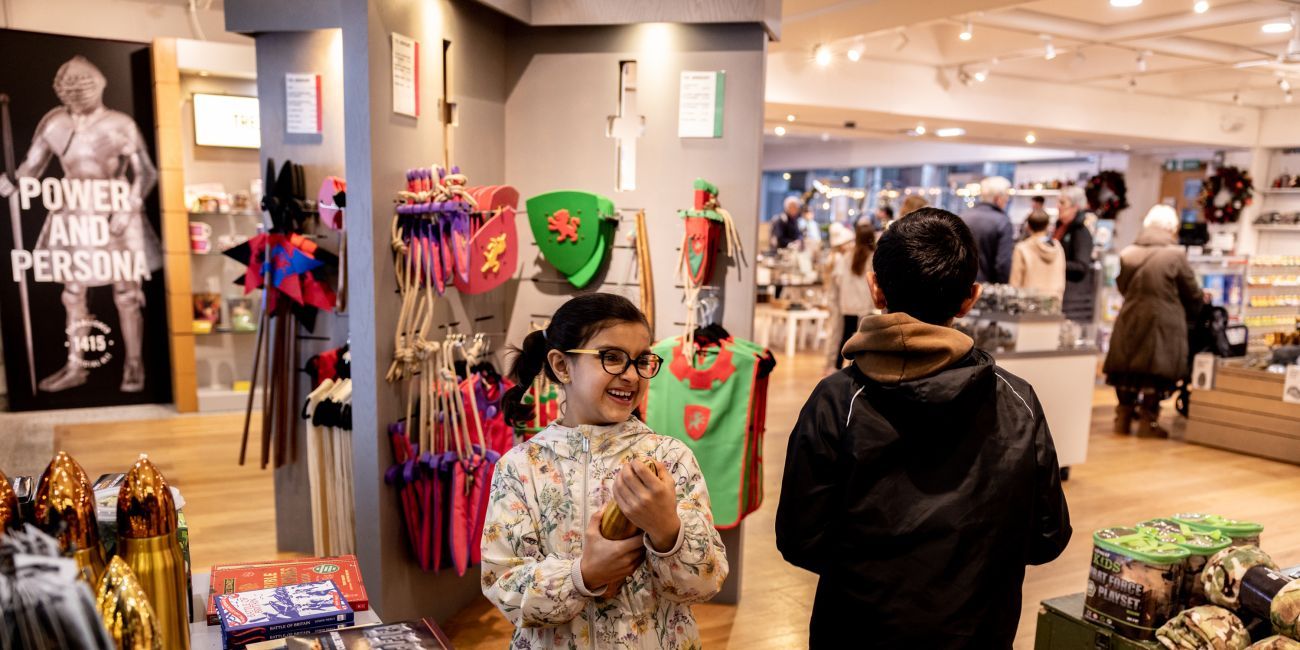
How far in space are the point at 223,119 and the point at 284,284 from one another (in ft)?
11.9

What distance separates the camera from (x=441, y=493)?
290 cm

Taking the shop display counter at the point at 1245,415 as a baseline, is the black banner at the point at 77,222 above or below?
above

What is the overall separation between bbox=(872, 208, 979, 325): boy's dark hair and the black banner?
251 inches

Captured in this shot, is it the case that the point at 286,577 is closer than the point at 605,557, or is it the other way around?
the point at 605,557

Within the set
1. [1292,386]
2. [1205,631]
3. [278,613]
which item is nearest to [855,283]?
[1292,386]

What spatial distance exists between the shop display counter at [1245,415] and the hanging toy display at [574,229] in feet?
16.9

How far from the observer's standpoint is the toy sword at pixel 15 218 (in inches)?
233

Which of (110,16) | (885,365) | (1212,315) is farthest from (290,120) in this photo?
(1212,315)

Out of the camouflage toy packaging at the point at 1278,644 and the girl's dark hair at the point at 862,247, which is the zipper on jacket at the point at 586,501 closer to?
the camouflage toy packaging at the point at 1278,644

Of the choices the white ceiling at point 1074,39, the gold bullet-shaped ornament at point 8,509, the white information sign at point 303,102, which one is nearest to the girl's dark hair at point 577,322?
the gold bullet-shaped ornament at point 8,509

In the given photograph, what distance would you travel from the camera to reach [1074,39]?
747cm

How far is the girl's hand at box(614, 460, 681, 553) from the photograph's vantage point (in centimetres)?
122

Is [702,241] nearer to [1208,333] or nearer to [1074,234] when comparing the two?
[1074,234]

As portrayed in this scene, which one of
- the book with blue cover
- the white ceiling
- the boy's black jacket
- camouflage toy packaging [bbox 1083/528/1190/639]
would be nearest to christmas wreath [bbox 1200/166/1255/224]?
the white ceiling
